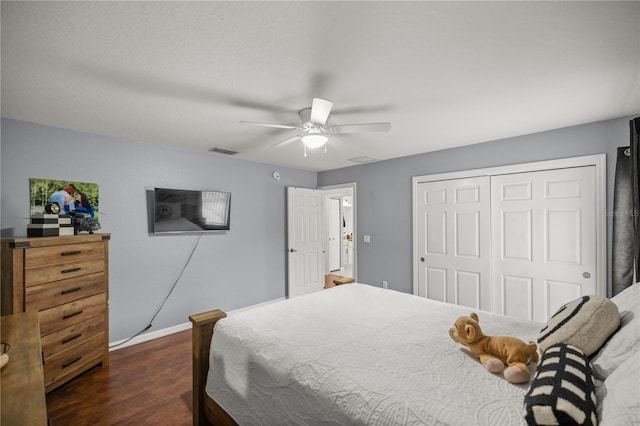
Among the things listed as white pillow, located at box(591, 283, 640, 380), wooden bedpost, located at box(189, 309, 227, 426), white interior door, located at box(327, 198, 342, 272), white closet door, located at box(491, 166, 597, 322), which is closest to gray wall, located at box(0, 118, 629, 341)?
white closet door, located at box(491, 166, 597, 322)

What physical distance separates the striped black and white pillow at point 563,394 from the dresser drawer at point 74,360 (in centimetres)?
323

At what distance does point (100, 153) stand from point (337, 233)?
18.8ft

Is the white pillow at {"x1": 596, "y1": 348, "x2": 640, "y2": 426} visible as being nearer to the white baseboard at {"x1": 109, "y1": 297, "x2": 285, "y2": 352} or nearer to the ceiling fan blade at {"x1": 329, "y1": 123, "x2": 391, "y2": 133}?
the ceiling fan blade at {"x1": 329, "y1": 123, "x2": 391, "y2": 133}

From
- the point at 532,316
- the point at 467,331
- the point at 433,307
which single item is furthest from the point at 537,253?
the point at 467,331

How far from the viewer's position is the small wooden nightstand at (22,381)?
0.82 metres

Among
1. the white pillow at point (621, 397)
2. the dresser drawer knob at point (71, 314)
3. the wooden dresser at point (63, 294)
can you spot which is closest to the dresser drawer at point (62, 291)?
the wooden dresser at point (63, 294)

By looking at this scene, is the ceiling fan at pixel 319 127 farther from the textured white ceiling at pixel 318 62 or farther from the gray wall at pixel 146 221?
the gray wall at pixel 146 221

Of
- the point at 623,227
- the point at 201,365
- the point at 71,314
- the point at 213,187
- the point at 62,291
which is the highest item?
the point at 213,187

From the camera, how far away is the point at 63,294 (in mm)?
2445

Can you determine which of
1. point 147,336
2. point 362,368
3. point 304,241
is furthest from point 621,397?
point 304,241

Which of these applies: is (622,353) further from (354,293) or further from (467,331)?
(354,293)

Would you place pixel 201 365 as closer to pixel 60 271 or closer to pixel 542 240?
pixel 60 271

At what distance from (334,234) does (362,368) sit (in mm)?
6444

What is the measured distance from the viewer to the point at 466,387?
1.23m
